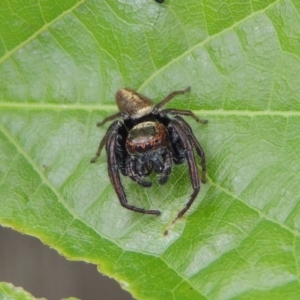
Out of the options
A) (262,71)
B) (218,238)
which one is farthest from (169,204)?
(262,71)

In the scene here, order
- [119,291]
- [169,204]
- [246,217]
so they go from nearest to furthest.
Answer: [246,217] → [169,204] → [119,291]

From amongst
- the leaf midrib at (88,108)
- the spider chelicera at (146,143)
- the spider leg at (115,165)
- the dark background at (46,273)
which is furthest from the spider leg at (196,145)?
the dark background at (46,273)

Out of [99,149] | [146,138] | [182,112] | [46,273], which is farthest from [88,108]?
[46,273]

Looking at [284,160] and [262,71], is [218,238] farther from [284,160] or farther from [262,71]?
[262,71]

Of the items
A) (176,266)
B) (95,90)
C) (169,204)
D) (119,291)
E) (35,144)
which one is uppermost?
(95,90)

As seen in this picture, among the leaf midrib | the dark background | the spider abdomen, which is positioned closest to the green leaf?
Answer: the leaf midrib

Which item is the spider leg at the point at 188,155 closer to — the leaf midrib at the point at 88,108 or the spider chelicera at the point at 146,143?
the spider chelicera at the point at 146,143
